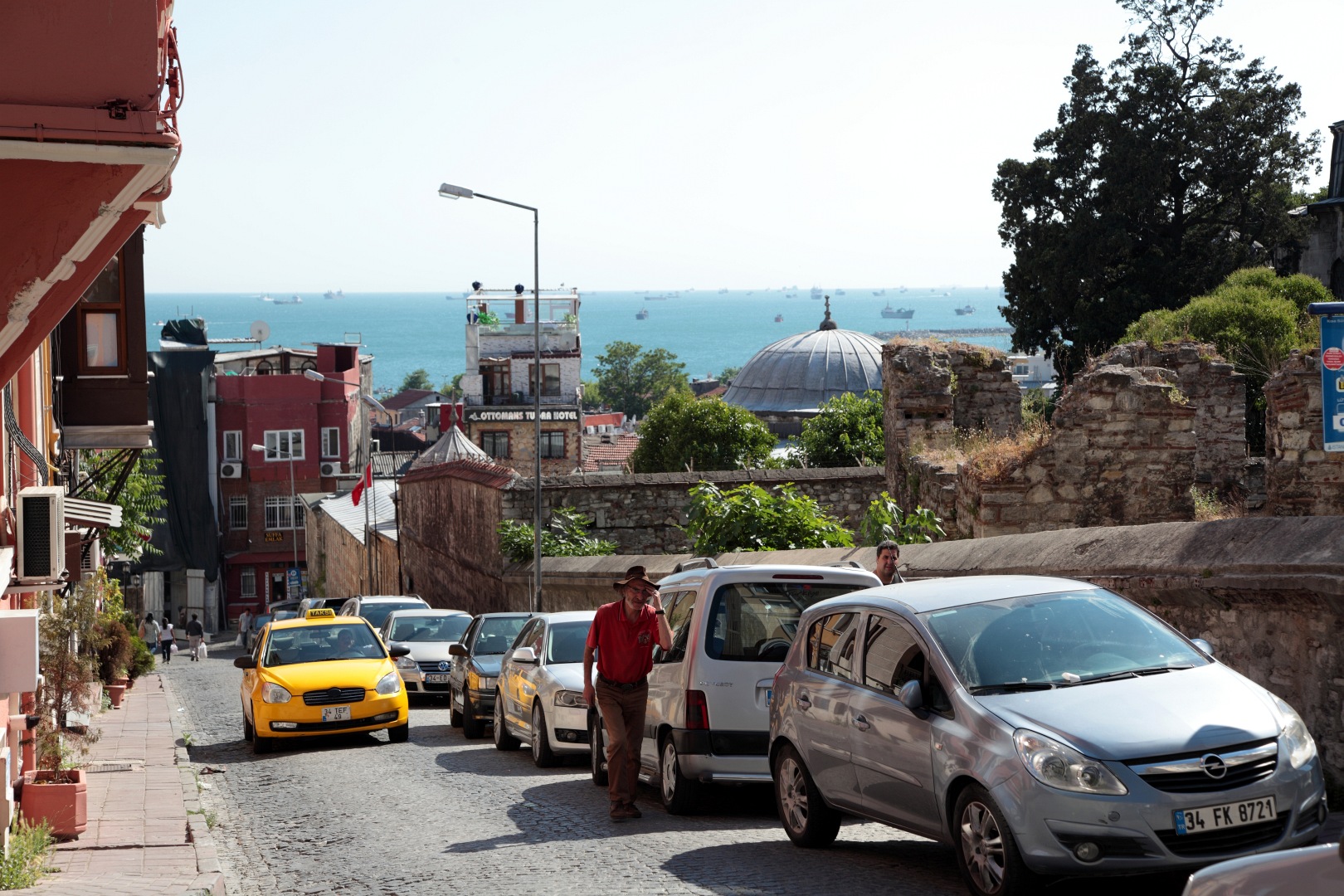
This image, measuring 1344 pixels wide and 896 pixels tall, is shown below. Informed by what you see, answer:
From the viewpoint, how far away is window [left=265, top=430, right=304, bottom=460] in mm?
83000

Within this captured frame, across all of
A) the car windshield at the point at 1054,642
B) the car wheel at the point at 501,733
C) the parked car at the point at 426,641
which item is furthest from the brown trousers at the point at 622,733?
the parked car at the point at 426,641

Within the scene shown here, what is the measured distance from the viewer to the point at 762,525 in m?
23.5

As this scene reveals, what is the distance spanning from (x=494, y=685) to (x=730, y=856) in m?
9.58

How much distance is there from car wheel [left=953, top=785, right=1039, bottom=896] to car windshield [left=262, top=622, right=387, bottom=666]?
12.4 m

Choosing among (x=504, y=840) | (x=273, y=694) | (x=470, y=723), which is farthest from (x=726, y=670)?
(x=470, y=723)

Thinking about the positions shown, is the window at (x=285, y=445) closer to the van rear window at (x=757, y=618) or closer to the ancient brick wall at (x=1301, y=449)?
the ancient brick wall at (x=1301, y=449)

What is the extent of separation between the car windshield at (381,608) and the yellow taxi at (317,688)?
1092 cm

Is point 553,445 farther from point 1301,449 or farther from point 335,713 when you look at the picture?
point 1301,449

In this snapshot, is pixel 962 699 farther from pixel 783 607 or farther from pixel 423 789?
pixel 423 789

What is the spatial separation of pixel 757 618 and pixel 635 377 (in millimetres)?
180988

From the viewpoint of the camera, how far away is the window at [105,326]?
18.7 meters

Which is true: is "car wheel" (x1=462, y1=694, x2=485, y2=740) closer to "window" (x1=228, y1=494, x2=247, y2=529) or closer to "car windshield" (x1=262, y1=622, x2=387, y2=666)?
"car windshield" (x1=262, y1=622, x2=387, y2=666)

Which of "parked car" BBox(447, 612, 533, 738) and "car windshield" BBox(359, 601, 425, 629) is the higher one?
"parked car" BBox(447, 612, 533, 738)

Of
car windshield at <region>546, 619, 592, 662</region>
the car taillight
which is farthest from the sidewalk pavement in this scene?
car windshield at <region>546, 619, 592, 662</region>
